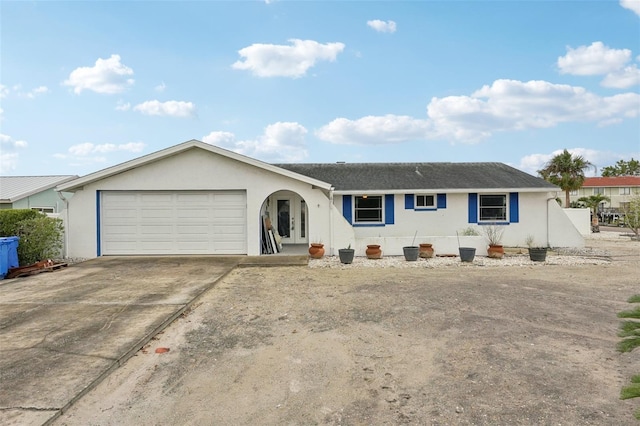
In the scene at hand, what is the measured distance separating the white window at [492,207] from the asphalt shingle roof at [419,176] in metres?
0.53

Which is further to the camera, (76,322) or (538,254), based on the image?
(538,254)

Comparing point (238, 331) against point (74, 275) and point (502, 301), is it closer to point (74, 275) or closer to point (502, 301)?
point (502, 301)

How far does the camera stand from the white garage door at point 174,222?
45.0ft

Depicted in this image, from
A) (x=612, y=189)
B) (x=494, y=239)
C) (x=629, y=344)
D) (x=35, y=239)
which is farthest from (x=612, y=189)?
(x=35, y=239)

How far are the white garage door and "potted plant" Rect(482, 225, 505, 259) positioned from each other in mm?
8901

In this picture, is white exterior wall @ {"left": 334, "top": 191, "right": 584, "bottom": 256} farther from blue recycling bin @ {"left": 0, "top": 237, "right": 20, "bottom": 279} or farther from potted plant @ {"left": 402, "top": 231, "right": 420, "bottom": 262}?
blue recycling bin @ {"left": 0, "top": 237, "right": 20, "bottom": 279}

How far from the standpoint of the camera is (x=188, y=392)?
4008 millimetres

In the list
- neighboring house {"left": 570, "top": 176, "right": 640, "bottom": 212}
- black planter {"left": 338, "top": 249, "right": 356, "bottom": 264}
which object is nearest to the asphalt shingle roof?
black planter {"left": 338, "top": 249, "right": 356, "bottom": 264}

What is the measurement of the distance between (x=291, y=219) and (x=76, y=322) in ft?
37.2

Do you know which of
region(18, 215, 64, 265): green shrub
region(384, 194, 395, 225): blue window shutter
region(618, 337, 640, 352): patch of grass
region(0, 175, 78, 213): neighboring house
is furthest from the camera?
region(0, 175, 78, 213): neighboring house

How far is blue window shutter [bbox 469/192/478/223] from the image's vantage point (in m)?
15.7

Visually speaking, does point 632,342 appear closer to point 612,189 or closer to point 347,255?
point 347,255

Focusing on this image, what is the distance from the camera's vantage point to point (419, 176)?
1683cm

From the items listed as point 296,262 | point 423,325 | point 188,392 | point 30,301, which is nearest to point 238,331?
point 188,392
